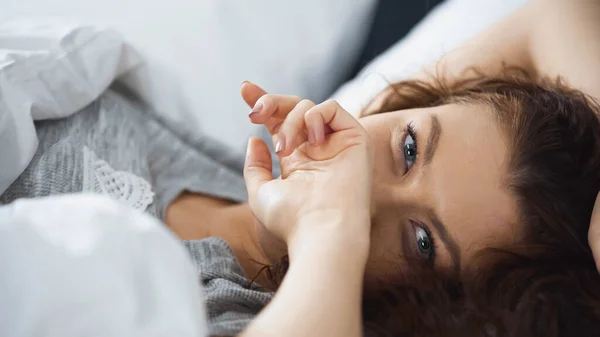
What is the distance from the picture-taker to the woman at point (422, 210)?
24.2 inches

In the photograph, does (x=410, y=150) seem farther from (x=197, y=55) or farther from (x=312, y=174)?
(x=197, y=55)

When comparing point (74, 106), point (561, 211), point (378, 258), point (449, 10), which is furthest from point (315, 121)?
point (449, 10)

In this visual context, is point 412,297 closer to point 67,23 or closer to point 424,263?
point 424,263

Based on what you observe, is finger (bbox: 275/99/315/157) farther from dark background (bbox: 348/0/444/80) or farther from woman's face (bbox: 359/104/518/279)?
dark background (bbox: 348/0/444/80)

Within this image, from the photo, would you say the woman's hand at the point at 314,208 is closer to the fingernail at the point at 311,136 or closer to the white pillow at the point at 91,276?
the fingernail at the point at 311,136

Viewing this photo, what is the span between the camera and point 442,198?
2.25 ft

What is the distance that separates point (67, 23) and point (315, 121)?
0.52m

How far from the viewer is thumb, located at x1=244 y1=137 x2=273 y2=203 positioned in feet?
2.26

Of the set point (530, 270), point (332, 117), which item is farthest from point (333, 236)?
point (530, 270)

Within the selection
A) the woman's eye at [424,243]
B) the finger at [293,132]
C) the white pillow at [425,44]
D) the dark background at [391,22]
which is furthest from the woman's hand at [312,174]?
the dark background at [391,22]

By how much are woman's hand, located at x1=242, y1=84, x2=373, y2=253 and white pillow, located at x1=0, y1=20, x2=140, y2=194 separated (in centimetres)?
29

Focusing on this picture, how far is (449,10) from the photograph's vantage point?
3.74ft

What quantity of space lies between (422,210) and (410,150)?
0.08m

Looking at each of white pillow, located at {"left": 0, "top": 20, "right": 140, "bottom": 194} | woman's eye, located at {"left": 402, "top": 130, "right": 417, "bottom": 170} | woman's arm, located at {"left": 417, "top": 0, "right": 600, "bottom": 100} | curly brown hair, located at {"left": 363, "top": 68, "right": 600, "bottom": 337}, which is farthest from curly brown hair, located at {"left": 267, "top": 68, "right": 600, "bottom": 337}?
white pillow, located at {"left": 0, "top": 20, "right": 140, "bottom": 194}
